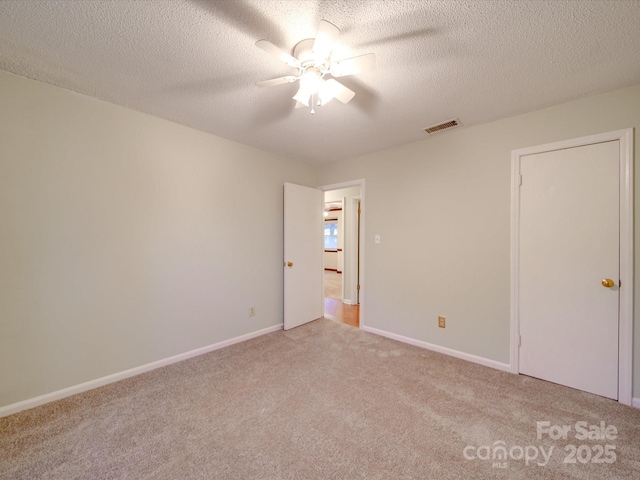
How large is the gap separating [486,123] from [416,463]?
2.87 m

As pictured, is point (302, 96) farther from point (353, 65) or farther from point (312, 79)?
point (353, 65)

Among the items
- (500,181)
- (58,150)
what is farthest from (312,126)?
(58,150)

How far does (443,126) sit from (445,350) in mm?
2381

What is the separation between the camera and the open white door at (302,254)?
3443 mm

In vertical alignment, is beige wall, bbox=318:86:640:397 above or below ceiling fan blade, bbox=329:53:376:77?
below

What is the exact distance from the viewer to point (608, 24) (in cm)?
131

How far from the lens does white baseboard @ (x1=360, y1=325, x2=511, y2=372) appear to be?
2.38m

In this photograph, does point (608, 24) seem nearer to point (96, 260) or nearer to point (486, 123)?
point (486, 123)

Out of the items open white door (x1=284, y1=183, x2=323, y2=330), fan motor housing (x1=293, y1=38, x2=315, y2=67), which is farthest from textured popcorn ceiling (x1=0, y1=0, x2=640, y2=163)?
open white door (x1=284, y1=183, x2=323, y2=330)

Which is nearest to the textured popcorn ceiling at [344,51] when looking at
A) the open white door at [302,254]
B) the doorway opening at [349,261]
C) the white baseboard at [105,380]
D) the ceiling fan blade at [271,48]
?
the ceiling fan blade at [271,48]

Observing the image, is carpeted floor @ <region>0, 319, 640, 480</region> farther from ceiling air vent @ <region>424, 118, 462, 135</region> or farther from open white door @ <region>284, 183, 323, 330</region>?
ceiling air vent @ <region>424, 118, 462, 135</region>

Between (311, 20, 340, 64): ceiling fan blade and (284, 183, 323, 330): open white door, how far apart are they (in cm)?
210

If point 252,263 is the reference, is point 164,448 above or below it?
below

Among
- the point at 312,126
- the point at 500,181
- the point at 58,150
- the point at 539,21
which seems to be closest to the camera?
the point at 539,21
